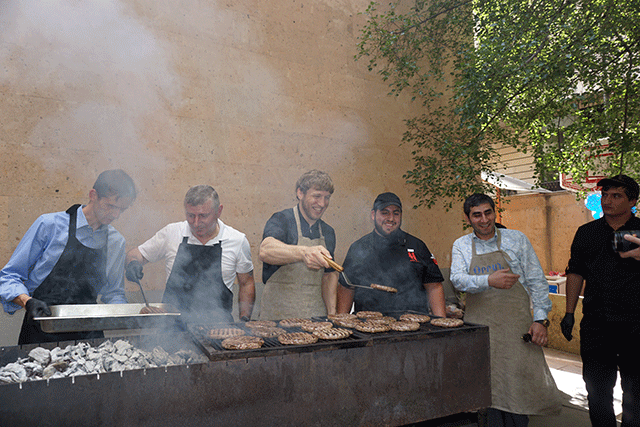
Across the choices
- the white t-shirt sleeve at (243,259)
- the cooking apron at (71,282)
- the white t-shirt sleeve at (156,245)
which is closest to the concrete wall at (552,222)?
the white t-shirt sleeve at (243,259)

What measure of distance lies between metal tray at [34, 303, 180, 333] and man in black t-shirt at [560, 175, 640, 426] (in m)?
3.22

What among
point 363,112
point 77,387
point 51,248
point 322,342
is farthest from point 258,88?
point 77,387

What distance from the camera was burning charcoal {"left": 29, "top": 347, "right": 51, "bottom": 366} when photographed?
2.02 meters

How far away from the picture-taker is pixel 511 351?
3.20 metres

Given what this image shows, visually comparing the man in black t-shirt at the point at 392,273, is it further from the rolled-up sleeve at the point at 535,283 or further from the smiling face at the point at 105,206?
the smiling face at the point at 105,206

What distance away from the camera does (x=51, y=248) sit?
270 centimetres

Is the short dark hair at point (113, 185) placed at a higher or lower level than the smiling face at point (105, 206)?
higher

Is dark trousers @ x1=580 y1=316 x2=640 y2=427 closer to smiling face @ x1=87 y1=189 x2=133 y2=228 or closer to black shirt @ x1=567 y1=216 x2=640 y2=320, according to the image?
black shirt @ x1=567 y1=216 x2=640 y2=320

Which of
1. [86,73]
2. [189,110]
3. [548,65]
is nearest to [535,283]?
[548,65]

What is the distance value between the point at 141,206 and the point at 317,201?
2379 millimetres

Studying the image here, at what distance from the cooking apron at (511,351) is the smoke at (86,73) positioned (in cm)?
370

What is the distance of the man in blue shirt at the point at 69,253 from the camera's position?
104 inches

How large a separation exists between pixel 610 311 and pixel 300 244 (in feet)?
8.31

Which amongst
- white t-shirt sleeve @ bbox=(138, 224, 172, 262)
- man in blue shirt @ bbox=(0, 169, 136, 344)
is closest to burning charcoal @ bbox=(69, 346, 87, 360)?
man in blue shirt @ bbox=(0, 169, 136, 344)
